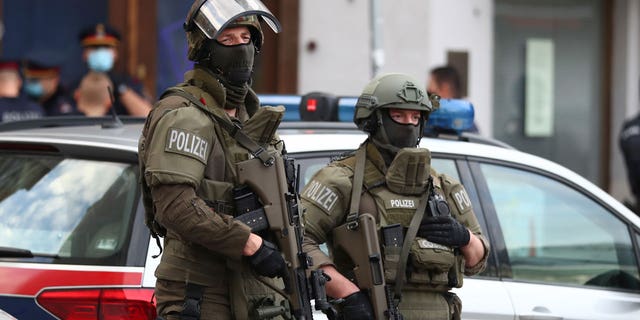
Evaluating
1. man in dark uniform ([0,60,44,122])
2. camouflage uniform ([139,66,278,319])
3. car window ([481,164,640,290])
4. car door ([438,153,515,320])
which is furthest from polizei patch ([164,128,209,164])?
man in dark uniform ([0,60,44,122])

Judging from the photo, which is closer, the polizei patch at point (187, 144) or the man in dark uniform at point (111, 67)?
the polizei patch at point (187, 144)

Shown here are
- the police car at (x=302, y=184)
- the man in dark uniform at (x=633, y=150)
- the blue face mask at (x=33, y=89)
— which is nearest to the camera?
the police car at (x=302, y=184)

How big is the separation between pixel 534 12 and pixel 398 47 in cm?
206

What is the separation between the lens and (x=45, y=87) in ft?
29.9

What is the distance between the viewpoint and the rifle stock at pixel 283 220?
3.58 metres

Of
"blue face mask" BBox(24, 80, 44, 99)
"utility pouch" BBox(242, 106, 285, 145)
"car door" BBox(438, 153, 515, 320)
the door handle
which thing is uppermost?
"blue face mask" BBox(24, 80, 44, 99)

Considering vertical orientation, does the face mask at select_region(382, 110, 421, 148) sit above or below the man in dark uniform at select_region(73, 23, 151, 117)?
below

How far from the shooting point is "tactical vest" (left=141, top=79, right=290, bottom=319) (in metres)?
3.55

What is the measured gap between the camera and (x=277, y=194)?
3617 mm

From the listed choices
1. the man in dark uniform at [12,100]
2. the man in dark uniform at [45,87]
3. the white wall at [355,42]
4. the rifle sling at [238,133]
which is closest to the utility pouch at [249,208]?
the rifle sling at [238,133]

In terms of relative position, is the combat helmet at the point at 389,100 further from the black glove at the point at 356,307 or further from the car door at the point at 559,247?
the car door at the point at 559,247

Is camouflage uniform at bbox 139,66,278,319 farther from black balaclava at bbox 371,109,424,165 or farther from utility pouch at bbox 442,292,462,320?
utility pouch at bbox 442,292,462,320

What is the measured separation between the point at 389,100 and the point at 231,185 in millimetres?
836

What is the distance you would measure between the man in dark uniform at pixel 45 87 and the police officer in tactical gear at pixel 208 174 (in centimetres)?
546
